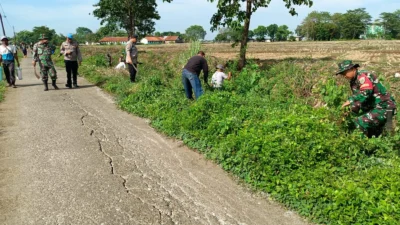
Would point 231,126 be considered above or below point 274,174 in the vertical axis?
above

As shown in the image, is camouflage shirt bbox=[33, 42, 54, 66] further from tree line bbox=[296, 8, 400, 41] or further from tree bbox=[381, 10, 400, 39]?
tree bbox=[381, 10, 400, 39]

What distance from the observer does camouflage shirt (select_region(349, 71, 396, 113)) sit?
14.7 feet

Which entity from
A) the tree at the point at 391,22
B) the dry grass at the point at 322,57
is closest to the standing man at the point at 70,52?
the dry grass at the point at 322,57

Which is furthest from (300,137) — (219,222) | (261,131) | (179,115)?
(179,115)

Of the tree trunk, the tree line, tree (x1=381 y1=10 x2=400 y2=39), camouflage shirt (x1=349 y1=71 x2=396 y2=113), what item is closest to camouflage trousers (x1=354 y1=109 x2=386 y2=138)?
camouflage shirt (x1=349 y1=71 x2=396 y2=113)

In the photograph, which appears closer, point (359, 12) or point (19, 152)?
point (19, 152)

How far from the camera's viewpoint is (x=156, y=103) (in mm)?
7031

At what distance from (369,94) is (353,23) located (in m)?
106

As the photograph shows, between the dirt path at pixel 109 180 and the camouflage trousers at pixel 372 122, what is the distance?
7.17 ft

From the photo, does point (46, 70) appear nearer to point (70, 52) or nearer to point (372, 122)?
point (70, 52)

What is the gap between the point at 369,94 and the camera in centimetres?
450

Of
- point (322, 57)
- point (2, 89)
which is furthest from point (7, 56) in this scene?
point (322, 57)

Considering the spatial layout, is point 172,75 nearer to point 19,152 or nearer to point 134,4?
point 19,152

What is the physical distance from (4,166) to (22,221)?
5.12 ft
